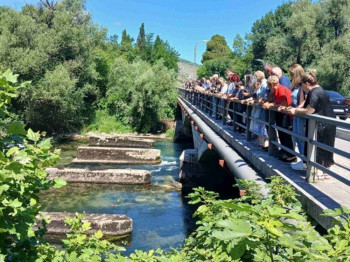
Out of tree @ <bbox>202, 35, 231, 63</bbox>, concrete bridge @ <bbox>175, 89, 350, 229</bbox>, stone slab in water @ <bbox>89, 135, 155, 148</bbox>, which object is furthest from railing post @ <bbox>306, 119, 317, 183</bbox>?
tree @ <bbox>202, 35, 231, 63</bbox>

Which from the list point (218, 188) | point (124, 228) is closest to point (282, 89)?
point (124, 228)

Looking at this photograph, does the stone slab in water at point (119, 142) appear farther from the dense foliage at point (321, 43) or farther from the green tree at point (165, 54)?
the green tree at point (165, 54)

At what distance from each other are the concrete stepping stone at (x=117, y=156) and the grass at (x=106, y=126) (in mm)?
10953

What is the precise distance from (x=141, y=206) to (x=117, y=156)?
779 centimetres

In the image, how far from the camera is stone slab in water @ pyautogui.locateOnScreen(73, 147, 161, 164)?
2084cm

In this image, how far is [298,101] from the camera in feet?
21.6

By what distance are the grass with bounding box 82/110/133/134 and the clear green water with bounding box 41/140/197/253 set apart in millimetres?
15374

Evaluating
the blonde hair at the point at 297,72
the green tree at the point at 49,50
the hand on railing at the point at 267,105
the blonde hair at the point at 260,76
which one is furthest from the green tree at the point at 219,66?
the blonde hair at the point at 297,72

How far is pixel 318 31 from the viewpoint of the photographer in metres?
36.3

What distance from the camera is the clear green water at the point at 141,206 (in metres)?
10.9

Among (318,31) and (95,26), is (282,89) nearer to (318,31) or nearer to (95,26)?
(95,26)

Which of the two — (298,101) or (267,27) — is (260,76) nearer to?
(298,101)

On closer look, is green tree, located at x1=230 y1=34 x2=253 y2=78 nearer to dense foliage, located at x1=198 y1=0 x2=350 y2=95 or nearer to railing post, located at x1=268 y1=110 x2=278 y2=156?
dense foliage, located at x1=198 y1=0 x2=350 y2=95

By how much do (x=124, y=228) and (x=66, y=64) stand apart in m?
20.8
